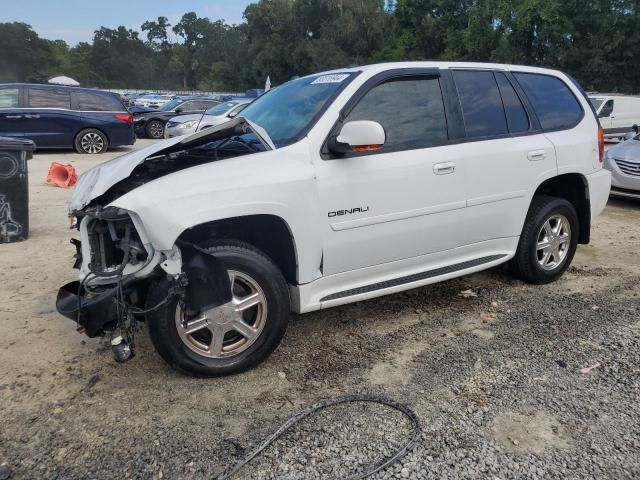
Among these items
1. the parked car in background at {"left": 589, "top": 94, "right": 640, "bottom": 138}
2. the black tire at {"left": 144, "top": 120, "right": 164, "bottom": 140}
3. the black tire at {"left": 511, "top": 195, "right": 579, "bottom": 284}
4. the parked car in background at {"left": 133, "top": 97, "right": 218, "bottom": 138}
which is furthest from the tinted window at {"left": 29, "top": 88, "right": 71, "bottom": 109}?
the parked car in background at {"left": 589, "top": 94, "right": 640, "bottom": 138}

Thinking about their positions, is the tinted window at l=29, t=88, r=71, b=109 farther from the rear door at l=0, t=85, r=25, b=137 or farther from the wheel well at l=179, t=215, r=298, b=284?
the wheel well at l=179, t=215, r=298, b=284

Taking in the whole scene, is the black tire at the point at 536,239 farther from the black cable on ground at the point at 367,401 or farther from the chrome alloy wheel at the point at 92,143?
the chrome alloy wheel at the point at 92,143

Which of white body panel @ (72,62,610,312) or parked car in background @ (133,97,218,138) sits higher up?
parked car in background @ (133,97,218,138)

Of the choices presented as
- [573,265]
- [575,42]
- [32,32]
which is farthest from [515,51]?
[32,32]

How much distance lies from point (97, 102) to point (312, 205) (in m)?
12.3

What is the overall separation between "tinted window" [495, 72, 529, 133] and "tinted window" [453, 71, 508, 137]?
0.06m

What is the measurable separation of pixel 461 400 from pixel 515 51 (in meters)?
37.6

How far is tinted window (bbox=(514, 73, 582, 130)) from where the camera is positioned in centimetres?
462

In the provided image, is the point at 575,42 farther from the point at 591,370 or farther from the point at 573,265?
the point at 591,370

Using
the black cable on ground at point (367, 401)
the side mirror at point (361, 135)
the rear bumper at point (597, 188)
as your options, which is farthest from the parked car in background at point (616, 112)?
the black cable on ground at point (367, 401)

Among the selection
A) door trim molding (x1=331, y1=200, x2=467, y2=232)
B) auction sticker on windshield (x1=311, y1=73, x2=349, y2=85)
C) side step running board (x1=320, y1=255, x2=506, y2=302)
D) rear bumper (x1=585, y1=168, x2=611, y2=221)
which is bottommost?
side step running board (x1=320, y1=255, x2=506, y2=302)

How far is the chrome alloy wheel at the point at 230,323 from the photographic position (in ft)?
10.2

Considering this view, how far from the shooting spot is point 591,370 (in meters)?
3.39

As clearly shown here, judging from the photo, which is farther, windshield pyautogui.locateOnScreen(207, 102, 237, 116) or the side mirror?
windshield pyautogui.locateOnScreen(207, 102, 237, 116)
